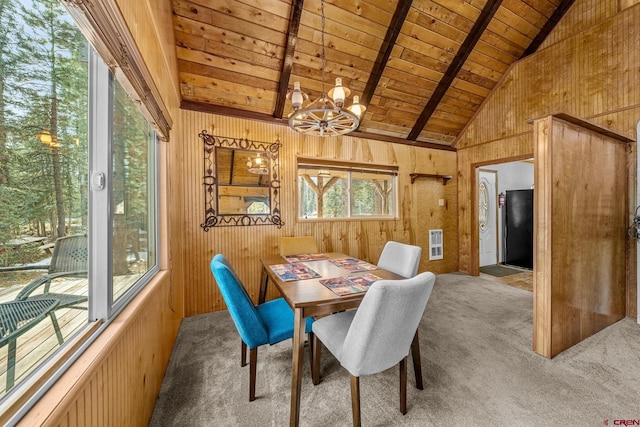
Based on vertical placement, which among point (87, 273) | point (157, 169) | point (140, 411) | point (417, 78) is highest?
point (417, 78)

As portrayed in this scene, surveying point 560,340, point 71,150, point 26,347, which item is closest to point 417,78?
point 560,340

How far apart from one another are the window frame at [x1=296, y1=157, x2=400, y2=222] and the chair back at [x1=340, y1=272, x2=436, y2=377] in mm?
2398

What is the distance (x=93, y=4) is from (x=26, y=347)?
1.13m

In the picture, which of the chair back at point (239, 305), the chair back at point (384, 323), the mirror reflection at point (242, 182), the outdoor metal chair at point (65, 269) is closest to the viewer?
the outdoor metal chair at point (65, 269)

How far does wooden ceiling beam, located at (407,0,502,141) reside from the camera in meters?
3.05

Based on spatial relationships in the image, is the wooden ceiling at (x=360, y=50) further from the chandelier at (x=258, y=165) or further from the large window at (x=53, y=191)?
the large window at (x=53, y=191)

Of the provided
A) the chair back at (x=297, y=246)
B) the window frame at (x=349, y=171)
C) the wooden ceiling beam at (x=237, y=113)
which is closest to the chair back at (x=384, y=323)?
the chair back at (x=297, y=246)

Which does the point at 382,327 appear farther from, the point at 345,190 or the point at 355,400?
the point at 345,190

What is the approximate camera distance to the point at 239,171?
3.18 metres

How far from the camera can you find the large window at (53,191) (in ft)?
2.13

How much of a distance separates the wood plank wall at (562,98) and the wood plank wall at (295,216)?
0.41m

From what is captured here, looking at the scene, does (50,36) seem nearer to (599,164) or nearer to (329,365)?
(329,365)

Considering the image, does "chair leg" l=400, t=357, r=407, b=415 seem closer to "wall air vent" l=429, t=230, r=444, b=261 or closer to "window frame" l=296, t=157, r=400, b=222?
"window frame" l=296, t=157, r=400, b=222

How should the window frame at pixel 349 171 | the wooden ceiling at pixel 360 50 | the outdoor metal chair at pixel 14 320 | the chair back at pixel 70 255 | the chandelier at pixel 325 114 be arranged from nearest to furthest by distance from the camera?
the outdoor metal chair at pixel 14 320 < the chair back at pixel 70 255 < the chandelier at pixel 325 114 < the wooden ceiling at pixel 360 50 < the window frame at pixel 349 171
